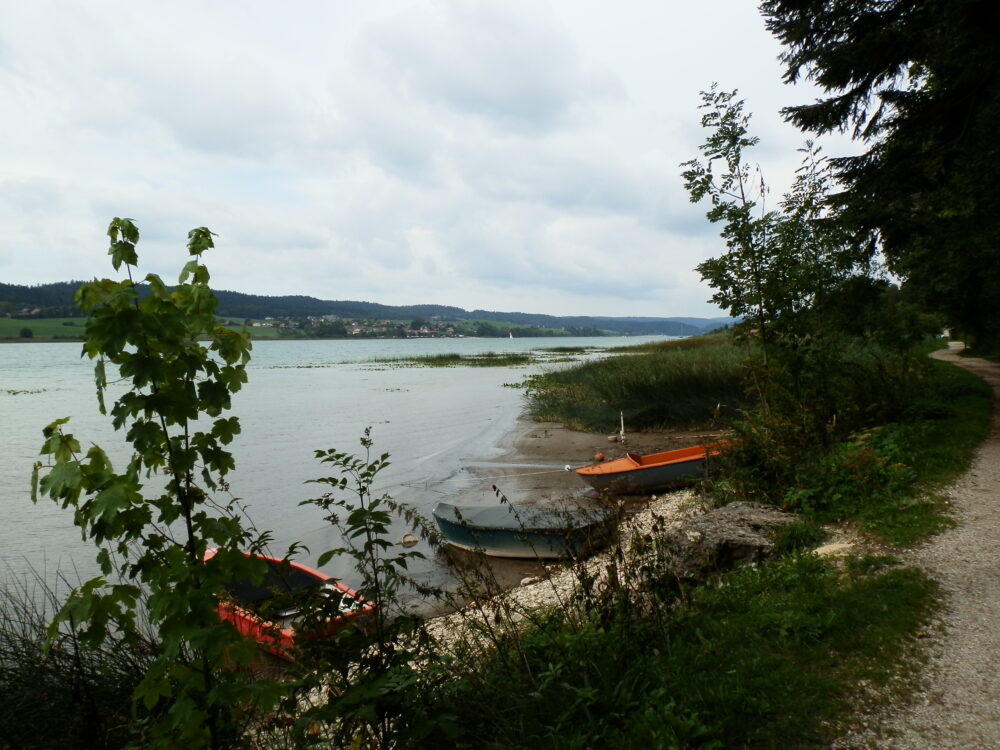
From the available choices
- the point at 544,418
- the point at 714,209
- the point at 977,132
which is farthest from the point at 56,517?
the point at 977,132

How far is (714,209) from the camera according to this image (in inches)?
372

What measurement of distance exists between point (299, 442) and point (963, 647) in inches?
798

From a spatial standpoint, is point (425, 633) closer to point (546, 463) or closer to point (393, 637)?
point (393, 637)

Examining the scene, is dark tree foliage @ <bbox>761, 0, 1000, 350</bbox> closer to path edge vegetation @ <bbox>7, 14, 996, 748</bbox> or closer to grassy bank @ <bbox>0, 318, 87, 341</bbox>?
path edge vegetation @ <bbox>7, 14, 996, 748</bbox>

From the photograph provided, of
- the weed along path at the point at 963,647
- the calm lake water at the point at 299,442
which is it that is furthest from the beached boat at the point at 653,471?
the weed along path at the point at 963,647

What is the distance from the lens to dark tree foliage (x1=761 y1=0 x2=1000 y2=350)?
859 centimetres

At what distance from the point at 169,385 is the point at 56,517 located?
1331 centimetres

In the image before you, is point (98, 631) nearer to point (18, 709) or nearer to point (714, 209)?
point (18, 709)

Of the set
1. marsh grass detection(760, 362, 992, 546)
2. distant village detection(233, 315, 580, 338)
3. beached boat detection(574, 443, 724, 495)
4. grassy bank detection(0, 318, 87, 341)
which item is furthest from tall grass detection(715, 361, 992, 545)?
distant village detection(233, 315, 580, 338)

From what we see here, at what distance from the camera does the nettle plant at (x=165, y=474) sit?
2.41 meters

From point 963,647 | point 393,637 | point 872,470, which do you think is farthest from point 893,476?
point 393,637

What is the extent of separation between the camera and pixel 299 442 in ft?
70.8

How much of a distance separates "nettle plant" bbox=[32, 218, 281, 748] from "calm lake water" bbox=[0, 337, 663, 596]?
476 cm

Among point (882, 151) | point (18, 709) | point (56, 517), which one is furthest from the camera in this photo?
point (56, 517)
